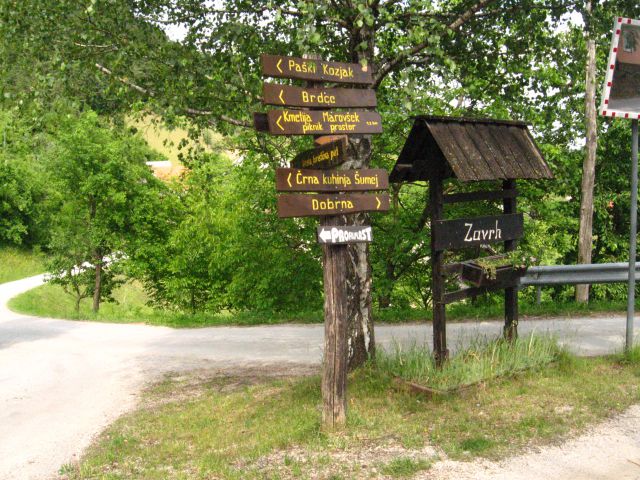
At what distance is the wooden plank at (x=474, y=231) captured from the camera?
6.77 metres

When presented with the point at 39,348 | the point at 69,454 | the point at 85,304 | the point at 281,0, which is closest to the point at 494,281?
the point at 281,0

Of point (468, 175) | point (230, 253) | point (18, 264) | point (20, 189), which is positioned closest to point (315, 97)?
point (468, 175)

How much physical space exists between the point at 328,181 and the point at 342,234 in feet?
1.62

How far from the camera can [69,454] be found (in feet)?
19.2

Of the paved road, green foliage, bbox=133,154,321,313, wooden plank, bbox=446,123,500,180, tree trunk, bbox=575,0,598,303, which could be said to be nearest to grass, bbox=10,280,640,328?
the paved road

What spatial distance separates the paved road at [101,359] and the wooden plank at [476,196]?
1.76 metres

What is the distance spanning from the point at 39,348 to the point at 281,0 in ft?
24.0

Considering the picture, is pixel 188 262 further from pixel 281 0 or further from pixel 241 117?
pixel 281 0

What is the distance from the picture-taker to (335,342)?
5688mm

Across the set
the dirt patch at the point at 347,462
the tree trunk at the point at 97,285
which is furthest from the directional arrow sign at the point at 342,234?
the tree trunk at the point at 97,285

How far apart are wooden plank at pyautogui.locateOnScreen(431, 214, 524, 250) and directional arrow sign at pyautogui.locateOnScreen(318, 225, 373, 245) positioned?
4.13ft

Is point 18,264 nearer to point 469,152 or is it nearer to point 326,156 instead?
point 469,152

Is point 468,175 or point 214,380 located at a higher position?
point 468,175

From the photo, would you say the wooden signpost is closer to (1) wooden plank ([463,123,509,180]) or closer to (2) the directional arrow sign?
(2) the directional arrow sign
